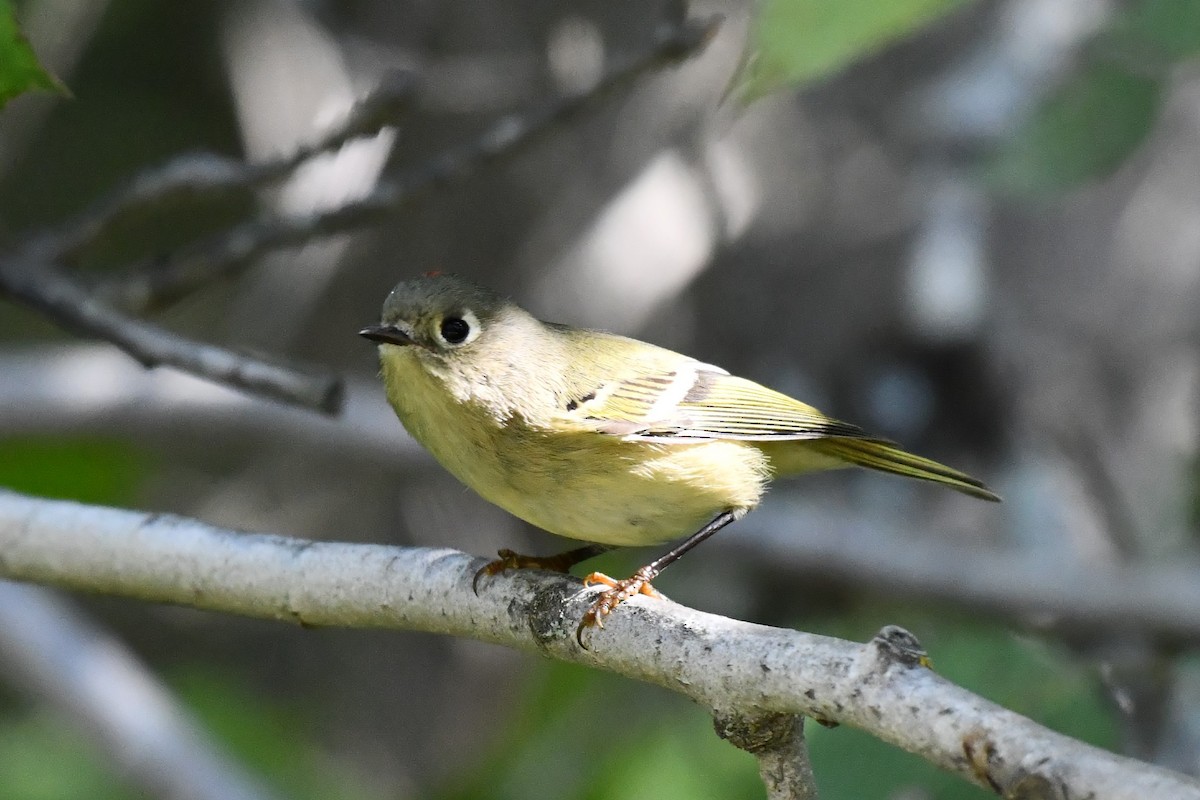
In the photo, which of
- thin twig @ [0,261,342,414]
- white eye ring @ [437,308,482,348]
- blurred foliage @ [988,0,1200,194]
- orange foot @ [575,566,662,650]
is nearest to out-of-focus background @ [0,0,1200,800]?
blurred foliage @ [988,0,1200,194]

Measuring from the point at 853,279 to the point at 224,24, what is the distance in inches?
102

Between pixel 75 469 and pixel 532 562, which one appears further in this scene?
pixel 75 469

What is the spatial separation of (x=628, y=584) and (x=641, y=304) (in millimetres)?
2707

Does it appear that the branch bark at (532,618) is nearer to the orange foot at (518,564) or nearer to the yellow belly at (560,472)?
the orange foot at (518,564)

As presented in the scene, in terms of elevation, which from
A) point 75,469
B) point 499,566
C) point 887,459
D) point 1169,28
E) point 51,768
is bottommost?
point 51,768

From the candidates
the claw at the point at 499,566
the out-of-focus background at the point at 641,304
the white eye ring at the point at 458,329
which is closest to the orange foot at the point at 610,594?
the claw at the point at 499,566

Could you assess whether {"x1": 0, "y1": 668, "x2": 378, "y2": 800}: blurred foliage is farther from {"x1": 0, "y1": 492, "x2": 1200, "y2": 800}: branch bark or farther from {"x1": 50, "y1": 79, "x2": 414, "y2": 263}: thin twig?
{"x1": 0, "y1": 492, "x2": 1200, "y2": 800}: branch bark

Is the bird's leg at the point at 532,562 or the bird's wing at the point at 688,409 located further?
the bird's wing at the point at 688,409

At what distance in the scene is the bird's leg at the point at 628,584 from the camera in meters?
1.87

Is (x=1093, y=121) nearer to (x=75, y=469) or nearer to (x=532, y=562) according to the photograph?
(x=532, y=562)

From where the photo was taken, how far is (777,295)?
473cm

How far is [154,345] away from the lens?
8.31 ft

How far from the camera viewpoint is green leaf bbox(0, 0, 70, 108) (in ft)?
4.42

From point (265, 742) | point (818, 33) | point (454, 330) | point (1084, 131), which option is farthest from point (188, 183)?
point (818, 33)
